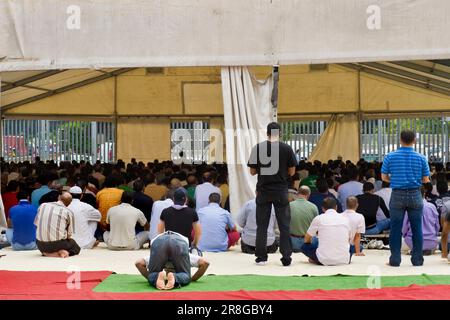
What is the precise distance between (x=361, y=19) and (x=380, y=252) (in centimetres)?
341

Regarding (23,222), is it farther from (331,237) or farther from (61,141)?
(61,141)

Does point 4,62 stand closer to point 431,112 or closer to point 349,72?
point 349,72

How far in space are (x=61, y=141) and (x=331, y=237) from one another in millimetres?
17575

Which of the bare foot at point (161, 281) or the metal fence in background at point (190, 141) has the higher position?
the metal fence in background at point (190, 141)

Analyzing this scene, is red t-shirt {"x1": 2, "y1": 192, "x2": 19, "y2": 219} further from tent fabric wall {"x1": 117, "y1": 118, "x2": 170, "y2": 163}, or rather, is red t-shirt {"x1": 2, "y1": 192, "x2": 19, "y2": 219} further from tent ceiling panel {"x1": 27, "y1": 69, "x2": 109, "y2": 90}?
tent fabric wall {"x1": 117, "y1": 118, "x2": 170, "y2": 163}

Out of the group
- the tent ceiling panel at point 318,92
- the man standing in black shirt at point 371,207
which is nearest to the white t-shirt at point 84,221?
the man standing in black shirt at point 371,207

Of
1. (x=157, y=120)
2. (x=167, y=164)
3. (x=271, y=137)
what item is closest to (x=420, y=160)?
(x=271, y=137)

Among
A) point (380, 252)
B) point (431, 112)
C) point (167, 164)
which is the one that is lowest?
point (380, 252)

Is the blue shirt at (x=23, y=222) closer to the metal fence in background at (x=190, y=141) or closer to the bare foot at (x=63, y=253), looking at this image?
the bare foot at (x=63, y=253)

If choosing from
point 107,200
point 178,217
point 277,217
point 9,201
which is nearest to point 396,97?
point 107,200

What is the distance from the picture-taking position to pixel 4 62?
12.2 m

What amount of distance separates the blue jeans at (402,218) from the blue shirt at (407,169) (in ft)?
0.33

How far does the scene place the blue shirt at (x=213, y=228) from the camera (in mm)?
10961
